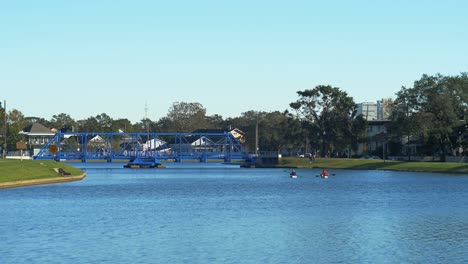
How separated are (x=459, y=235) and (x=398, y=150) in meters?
148

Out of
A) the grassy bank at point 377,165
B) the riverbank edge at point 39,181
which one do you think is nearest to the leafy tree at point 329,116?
the grassy bank at point 377,165

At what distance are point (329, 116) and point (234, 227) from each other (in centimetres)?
14253

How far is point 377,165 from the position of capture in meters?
159

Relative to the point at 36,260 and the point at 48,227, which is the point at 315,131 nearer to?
the point at 48,227

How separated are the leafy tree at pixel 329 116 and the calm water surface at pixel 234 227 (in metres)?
105

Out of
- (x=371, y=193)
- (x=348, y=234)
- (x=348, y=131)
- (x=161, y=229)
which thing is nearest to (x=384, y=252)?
(x=348, y=234)

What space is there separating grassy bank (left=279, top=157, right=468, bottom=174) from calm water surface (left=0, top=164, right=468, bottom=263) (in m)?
58.8

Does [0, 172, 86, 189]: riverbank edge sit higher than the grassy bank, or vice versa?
the grassy bank

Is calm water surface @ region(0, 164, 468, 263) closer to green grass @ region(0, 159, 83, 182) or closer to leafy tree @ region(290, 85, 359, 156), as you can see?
green grass @ region(0, 159, 83, 182)

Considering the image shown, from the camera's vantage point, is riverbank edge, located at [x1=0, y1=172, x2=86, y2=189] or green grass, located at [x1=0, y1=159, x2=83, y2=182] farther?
green grass, located at [x1=0, y1=159, x2=83, y2=182]

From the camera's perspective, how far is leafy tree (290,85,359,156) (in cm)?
18862

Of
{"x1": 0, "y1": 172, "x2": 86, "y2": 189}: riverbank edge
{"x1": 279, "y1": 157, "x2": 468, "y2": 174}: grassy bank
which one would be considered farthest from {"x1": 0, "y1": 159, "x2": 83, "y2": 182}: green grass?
{"x1": 279, "y1": 157, "x2": 468, "y2": 174}: grassy bank

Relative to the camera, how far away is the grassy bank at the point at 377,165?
140 metres

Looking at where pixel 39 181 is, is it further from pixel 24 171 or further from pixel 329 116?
pixel 329 116
